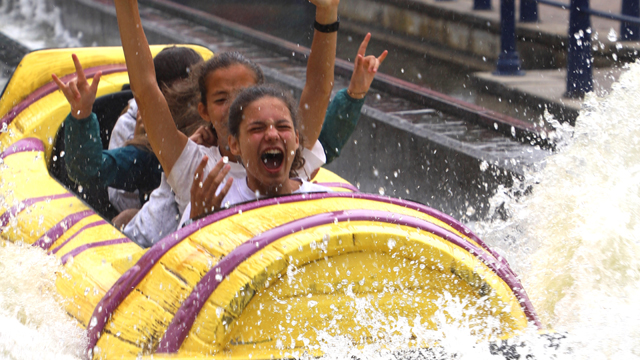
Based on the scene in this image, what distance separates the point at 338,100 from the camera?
2535mm

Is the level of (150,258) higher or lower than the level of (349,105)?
lower

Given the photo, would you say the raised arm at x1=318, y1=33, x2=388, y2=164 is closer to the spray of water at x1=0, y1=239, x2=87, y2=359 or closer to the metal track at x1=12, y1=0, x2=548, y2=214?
the spray of water at x1=0, y1=239, x2=87, y2=359

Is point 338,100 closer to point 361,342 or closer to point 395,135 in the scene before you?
point 361,342

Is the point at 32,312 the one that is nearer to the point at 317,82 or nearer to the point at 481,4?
the point at 317,82

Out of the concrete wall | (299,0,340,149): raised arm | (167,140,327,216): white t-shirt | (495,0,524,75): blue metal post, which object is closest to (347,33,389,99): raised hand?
(299,0,340,149): raised arm

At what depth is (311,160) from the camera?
2322 millimetres

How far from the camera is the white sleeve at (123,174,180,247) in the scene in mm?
2240

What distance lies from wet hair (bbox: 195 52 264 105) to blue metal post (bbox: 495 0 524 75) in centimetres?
382

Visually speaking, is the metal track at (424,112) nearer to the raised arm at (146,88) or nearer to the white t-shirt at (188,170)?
the white t-shirt at (188,170)

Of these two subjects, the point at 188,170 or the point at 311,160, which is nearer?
the point at 188,170

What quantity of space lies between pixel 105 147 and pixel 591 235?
6.65 ft

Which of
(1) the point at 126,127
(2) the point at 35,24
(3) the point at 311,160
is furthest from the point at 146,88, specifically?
(2) the point at 35,24

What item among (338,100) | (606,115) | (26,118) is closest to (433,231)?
(338,100)

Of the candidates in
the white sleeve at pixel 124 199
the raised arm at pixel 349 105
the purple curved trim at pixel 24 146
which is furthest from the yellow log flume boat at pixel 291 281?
the purple curved trim at pixel 24 146
